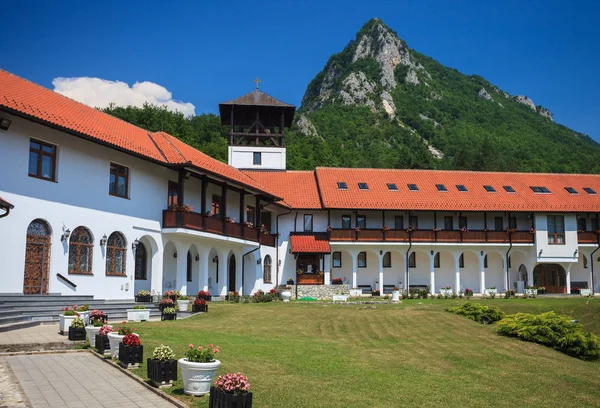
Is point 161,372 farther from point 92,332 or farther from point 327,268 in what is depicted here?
point 327,268

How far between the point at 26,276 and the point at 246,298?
13129mm

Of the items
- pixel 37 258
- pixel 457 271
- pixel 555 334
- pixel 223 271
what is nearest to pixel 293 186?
pixel 223 271

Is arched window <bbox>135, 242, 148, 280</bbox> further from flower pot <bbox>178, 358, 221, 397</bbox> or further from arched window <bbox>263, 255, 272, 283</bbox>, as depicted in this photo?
flower pot <bbox>178, 358, 221, 397</bbox>

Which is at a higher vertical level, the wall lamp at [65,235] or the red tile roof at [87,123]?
the red tile roof at [87,123]

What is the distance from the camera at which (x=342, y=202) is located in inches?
1572

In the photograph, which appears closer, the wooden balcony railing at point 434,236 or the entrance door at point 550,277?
the wooden balcony railing at point 434,236

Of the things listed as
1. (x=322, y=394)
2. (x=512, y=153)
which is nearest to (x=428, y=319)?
(x=322, y=394)

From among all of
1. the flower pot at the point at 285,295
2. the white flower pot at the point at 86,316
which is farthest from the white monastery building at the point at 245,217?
the white flower pot at the point at 86,316

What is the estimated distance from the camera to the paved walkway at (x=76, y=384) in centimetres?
905

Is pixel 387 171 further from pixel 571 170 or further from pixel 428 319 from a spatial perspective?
pixel 571 170

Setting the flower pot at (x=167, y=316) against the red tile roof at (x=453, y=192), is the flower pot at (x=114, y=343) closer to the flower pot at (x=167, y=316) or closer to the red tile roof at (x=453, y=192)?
the flower pot at (x=167, y=316)

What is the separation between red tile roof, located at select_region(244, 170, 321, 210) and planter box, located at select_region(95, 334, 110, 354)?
26492 mm

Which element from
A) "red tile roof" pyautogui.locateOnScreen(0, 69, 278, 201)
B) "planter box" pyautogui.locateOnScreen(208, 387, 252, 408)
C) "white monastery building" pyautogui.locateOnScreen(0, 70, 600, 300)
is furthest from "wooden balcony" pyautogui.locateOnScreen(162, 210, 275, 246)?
"planter box" pyautogui.locateOnScreen(208, 387, 252, 408)

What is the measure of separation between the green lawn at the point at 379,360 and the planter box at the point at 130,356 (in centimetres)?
28
